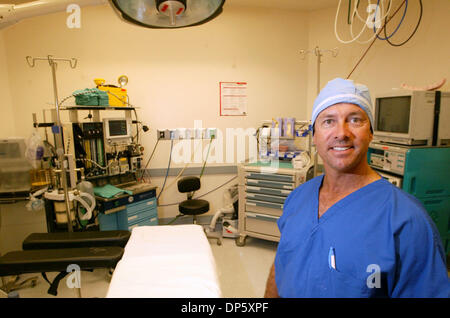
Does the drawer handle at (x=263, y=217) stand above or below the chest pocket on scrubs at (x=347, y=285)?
below

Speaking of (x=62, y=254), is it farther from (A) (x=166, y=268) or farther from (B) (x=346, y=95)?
(B) (x=346, y=95)

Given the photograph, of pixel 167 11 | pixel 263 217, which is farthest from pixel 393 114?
pixel 167 11

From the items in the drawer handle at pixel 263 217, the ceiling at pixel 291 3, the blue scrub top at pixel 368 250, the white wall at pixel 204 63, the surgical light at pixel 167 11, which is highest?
the ceiling at pixel 291 3

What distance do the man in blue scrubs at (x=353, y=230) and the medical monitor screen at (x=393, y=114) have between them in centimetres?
167

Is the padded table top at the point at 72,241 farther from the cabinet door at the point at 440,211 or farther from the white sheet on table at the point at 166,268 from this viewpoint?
the cabinet door at the point at 440,211

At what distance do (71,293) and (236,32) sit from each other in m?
3.33

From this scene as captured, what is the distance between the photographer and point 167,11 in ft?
2.76

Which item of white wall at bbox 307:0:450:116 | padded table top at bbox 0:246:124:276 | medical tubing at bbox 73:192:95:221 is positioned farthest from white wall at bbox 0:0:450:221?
padded table top at bbox 0:246:124:276

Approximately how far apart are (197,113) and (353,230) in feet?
9.18

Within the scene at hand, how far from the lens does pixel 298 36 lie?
3.41 m

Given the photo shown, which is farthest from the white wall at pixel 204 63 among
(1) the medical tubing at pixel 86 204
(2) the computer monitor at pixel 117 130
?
(1) the medical tubing at pixel 86 204

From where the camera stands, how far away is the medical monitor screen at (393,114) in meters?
2.18

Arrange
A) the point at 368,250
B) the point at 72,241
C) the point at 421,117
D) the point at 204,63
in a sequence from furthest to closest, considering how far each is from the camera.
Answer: the point at 204,63 < the point at 421,117 < the point at 72,241 < the point at 368,250

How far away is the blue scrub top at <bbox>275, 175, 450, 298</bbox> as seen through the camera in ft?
2.23
